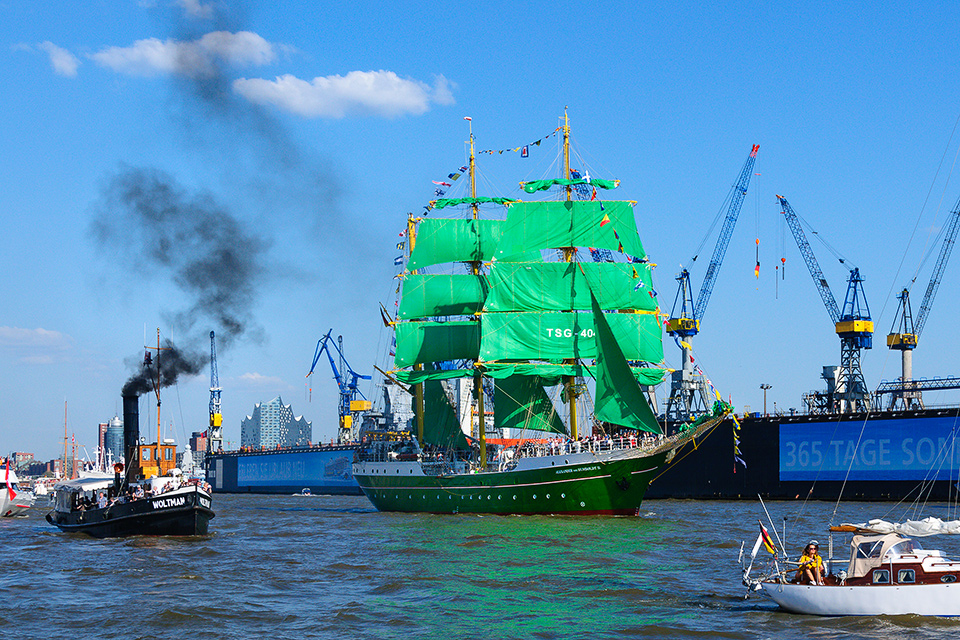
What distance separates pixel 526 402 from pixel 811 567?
46043mm

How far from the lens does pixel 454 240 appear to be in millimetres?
79938

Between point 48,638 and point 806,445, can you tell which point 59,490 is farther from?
point 806,445

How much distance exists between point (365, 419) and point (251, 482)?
20.2 m

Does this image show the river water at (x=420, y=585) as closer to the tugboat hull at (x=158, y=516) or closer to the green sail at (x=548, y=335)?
the tugboat hull at (x=158, y=516)

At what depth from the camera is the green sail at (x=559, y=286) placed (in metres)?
72.4

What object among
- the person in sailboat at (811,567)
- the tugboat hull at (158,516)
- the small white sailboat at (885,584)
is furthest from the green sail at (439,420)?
the small white sailboat at (885,584)

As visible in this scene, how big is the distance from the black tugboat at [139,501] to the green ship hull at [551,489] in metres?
20.9

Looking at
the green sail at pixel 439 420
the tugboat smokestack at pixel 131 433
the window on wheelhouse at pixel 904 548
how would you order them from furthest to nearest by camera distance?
1. the green sail at pixel 439 420
2. the tugboat smokestack at pixel 131 433
3. the window on wheelhouse at pixel 904 548

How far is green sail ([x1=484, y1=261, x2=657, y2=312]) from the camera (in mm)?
72438

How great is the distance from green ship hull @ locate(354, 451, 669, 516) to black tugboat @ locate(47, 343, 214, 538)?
68.6ft

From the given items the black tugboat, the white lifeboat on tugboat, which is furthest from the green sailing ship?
the white lifeboat on tugboat

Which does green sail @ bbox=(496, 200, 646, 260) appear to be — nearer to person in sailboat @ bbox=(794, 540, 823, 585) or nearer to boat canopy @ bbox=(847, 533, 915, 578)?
person in sailboat @ bbox=(794, 540, 823, 585)

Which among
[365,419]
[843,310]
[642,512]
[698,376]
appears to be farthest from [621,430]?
[365,419]

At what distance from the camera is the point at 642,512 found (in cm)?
6775
